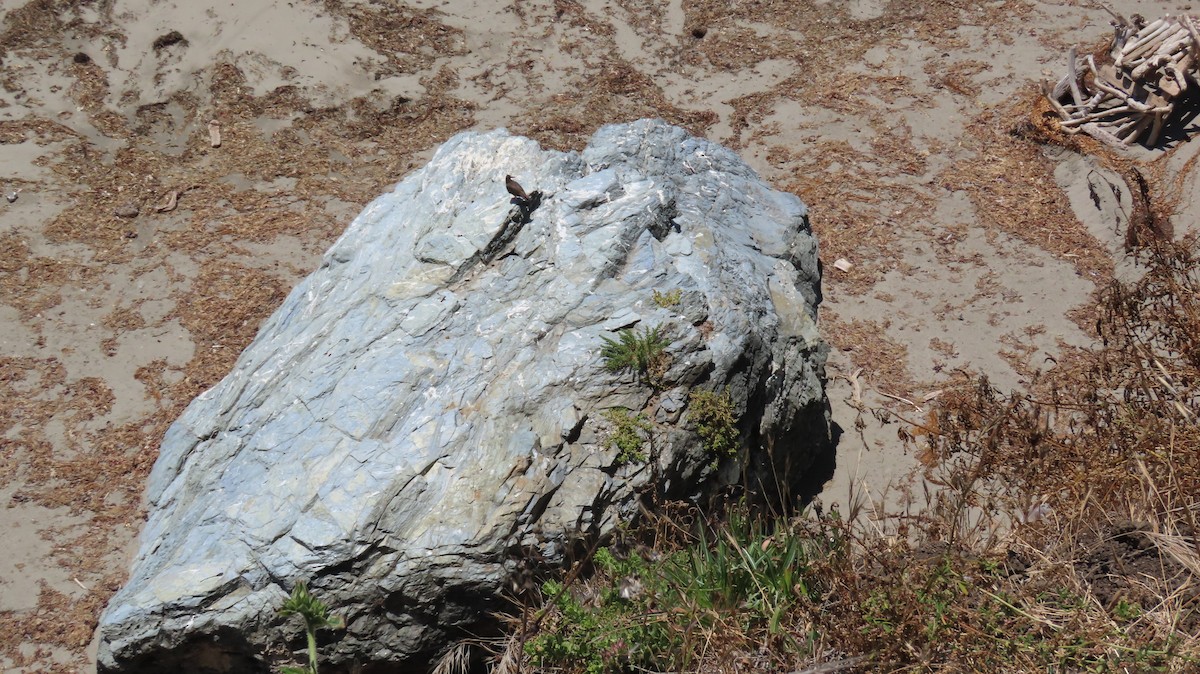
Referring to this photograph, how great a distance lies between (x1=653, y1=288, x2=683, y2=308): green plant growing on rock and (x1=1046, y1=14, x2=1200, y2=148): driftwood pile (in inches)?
175

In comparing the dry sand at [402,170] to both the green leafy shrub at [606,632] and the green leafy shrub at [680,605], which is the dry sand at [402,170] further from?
the green leafy shrub at [606,632]

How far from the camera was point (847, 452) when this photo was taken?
503cm

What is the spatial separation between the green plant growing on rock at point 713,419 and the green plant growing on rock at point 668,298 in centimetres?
45

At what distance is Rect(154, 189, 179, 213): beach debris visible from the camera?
21.5 ft

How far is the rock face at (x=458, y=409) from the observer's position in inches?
143

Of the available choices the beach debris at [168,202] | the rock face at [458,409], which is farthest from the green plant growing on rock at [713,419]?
the beach debris at [168,202]

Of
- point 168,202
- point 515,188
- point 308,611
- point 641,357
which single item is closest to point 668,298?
point 641,357

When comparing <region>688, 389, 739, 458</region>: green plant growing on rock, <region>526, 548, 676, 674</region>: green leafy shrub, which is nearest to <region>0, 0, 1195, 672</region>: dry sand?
<region>688, 389, 739, 458</region>: green plant growing on rock

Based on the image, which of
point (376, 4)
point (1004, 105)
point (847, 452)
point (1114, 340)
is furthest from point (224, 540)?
point (1004, 105)

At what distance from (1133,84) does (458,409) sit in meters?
5.98

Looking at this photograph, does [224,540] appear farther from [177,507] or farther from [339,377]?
[339,377]

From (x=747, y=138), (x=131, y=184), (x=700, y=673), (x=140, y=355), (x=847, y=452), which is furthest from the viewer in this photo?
(x=747, y=138)

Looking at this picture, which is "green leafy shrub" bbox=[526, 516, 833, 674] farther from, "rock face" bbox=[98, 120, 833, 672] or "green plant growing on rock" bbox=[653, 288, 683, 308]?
"green plant growing on rock" bbox=[653, 288, 683, 308]

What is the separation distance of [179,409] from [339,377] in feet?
5.18
